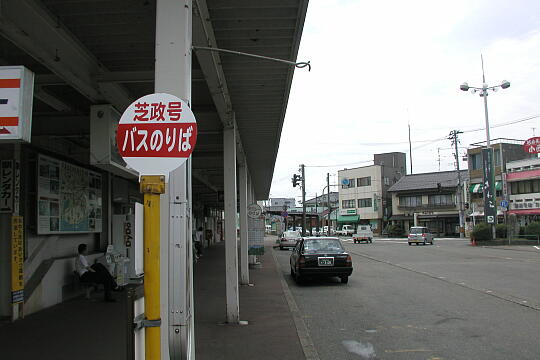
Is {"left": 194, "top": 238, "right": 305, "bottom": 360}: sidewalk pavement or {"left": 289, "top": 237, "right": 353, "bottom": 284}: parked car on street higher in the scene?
{"left": 289, "top": 237, "right": 353, "bottom": 284}: parked car on street

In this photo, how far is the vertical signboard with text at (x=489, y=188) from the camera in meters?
38.8

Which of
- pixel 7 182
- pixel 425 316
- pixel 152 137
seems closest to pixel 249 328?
pixel 425 316

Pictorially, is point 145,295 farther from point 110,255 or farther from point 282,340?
point 110,255

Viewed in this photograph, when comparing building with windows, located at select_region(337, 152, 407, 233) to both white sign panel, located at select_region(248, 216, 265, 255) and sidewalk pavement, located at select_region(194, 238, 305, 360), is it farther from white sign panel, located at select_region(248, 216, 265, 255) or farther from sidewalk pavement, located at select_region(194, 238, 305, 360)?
sidewalk pavement, located at select_region(194, 238, 305, 360)

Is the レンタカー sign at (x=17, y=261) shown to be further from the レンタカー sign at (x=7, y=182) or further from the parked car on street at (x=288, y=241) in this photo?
the parked car on street at (x=288, y=241)

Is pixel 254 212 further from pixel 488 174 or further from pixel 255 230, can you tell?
pixel 488 174

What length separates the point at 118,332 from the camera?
26.2 feet

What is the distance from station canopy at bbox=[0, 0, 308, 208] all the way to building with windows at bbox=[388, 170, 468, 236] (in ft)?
190

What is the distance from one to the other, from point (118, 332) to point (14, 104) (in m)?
5.38

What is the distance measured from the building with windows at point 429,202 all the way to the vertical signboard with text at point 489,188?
71.0ft

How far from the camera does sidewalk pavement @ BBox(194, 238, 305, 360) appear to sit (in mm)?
6648

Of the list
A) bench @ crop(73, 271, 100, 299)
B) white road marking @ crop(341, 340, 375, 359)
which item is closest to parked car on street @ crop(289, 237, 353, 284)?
bench @ crop(73, 271, 100, 299)

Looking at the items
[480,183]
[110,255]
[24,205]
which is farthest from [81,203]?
[480,183]

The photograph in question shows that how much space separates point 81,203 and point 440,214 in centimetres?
5992
